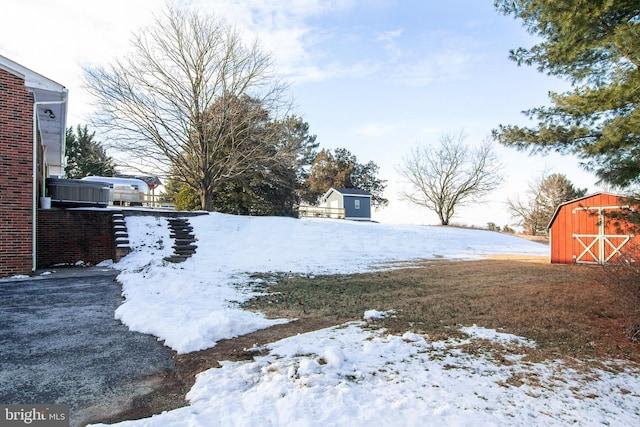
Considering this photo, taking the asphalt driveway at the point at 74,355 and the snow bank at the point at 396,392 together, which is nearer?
the snow bank at the point at 396,392

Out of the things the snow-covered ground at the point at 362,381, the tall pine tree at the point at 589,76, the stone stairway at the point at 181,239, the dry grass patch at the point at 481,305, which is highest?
the tall pine tree at the point at 589,76

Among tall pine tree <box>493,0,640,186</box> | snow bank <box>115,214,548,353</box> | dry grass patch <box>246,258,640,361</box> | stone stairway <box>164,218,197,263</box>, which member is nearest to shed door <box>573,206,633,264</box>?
dry grass patch <box>246,258,640,361</box>

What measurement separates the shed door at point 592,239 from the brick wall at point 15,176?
657 inches

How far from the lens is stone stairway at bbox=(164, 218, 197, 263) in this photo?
11.7 m

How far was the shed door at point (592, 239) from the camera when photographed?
514 inches

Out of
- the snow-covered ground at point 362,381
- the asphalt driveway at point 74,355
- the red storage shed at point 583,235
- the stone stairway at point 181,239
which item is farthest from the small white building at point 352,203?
the asphalt driveway at point 74,355

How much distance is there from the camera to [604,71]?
21.0ft

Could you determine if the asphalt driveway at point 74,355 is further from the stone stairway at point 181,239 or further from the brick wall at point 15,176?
the stone stairway at point 181,239

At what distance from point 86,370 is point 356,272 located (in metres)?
8.10

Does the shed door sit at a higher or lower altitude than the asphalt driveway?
higher

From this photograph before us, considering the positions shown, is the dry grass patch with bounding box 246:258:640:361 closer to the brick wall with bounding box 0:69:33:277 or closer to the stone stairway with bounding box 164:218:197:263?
the stone stairway with bounding box 164:218:197:263

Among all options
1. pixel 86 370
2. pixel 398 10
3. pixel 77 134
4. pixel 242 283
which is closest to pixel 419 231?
pixel 398 10

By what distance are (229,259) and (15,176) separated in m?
6.11

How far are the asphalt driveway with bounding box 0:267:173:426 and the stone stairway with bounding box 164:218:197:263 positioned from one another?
4.93m
